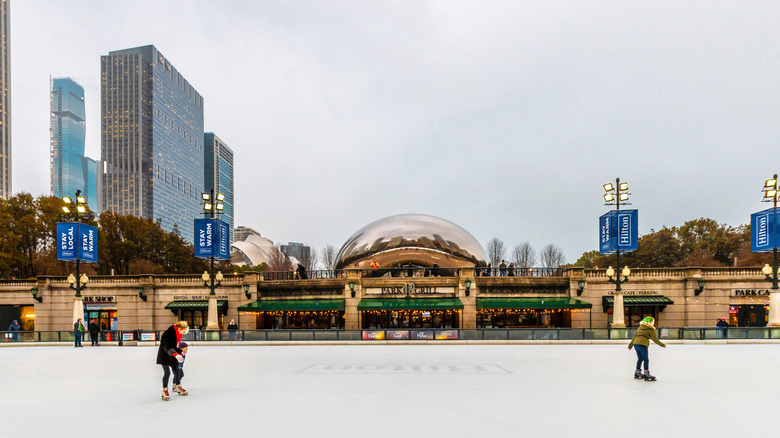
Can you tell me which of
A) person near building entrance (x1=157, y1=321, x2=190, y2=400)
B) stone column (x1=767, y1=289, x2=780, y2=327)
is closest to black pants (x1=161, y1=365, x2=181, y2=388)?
person near building entrance (x1=157, y1=321, x2=190, y2=400)

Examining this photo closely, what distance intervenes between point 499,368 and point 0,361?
17888 millimetres

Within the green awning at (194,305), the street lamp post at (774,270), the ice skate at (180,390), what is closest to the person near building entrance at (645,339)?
the ice skate at (180,390)

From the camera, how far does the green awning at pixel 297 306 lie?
38438mm

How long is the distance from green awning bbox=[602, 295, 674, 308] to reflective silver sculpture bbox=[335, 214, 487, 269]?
1365cm

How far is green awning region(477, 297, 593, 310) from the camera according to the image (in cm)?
3703

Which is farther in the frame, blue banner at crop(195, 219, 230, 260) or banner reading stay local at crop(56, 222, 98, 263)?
blue banner at crop(195, 219, 230, 260)

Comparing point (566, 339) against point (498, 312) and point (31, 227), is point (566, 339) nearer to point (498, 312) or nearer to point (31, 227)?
point (498, 312)

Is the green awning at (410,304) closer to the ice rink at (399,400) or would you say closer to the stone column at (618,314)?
the stone column at (618,314)

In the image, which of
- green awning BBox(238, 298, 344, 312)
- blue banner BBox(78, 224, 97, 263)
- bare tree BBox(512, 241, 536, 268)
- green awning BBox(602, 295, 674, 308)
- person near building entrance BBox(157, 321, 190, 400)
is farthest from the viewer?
bare tree BBox(512, 241, 536, 268)

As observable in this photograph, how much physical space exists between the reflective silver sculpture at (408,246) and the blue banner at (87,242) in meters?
21.2

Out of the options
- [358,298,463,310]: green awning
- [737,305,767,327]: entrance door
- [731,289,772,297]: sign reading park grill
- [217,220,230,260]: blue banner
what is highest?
[217,220,230,260]: blue banner

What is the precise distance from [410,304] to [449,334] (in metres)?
8.93

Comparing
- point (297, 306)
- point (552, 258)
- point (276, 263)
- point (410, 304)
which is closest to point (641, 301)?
point (410, 304)

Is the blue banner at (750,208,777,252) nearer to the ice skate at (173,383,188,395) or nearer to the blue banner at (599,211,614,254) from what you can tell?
the blue banner at (599,211,614,254)
